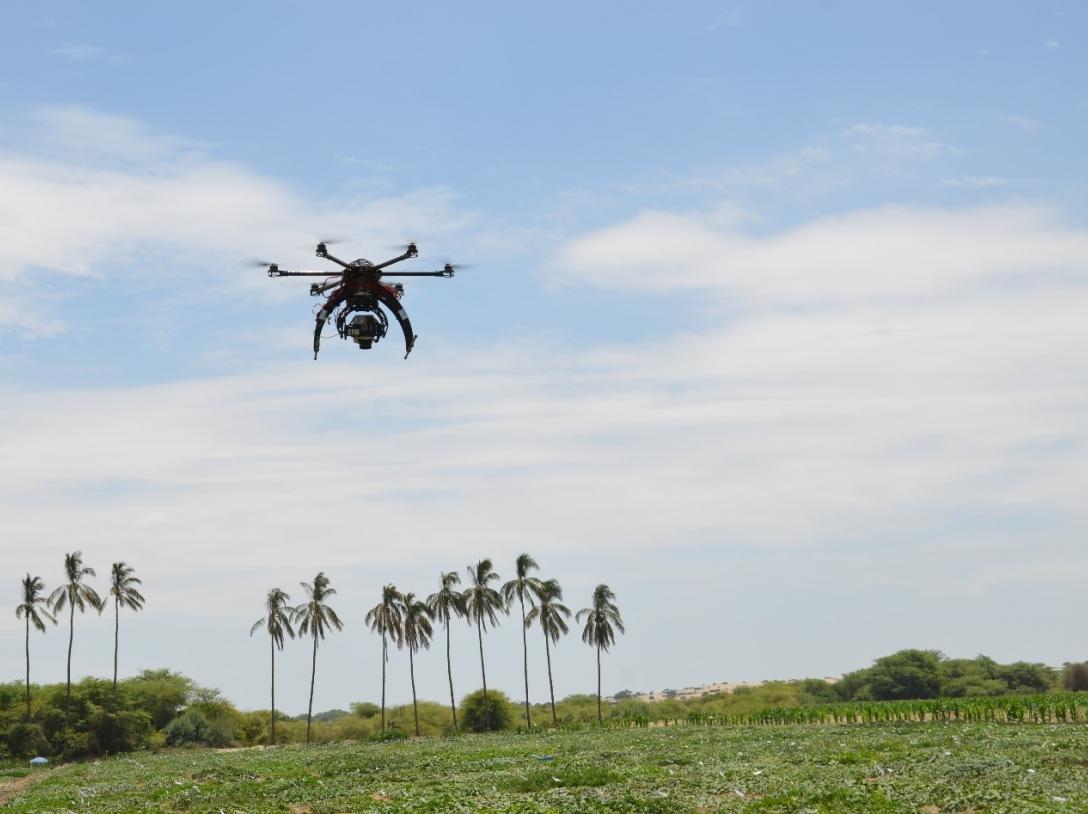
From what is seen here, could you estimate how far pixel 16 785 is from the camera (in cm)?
6394

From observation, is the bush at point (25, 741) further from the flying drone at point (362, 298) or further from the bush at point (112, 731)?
the flying drone at point (362, 298)

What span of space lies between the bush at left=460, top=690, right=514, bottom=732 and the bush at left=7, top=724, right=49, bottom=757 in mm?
36799

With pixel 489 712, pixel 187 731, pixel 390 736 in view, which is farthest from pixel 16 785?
pixel 489 712

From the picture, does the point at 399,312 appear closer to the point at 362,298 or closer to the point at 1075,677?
the point at 362,298

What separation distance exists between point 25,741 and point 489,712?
40245 millimetres

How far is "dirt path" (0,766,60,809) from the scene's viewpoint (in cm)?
5375

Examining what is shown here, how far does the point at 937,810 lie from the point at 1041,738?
20726 millimetres

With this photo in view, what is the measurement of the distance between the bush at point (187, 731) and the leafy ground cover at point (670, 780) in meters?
52.8

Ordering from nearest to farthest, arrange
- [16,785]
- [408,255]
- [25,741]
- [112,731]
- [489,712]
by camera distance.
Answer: [408,255]
[16,785]
[25,741]
[112,731]
[489,712]

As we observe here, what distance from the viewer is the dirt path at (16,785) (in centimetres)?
5375

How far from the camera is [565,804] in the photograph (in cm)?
3014

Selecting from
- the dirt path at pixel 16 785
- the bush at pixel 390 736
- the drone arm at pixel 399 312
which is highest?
the drone arm at pixel 399 312

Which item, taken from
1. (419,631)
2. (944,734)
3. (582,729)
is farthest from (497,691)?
(944,734)

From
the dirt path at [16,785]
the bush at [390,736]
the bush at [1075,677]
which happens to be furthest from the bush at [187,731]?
the bush at [1075,677]
